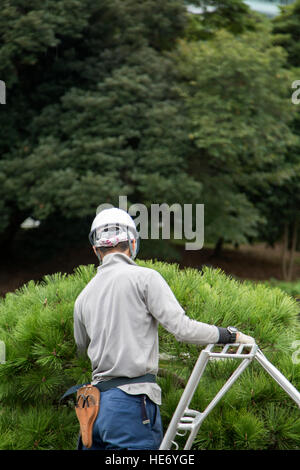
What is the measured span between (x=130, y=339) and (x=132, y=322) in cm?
7

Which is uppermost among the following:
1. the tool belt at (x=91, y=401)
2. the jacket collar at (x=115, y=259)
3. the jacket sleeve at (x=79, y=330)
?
the jacket collar at (x=115, y=259)

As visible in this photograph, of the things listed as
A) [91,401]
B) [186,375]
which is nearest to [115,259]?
[91,401]

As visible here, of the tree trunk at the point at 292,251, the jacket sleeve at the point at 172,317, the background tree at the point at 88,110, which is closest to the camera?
the jacket sleeve at the point at 172,317

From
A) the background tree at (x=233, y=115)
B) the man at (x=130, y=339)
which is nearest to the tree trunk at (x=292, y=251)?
the background tree at (x=233, y=115)

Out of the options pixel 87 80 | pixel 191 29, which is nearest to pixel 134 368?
pixel 87 80

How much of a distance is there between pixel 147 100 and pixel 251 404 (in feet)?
33.2

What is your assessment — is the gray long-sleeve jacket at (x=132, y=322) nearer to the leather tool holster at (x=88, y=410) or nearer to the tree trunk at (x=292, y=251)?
the leather tool holster at (x=88, y=410)

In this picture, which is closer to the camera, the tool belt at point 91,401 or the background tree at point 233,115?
the tool belt at point 91,401

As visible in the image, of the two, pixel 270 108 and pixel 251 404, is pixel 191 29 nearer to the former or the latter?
pixel 270 108

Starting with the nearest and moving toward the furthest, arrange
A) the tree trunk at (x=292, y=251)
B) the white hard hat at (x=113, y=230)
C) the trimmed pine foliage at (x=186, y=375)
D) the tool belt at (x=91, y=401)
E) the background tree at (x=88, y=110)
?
the tool belt at (x=91, y=401)
the white hard hat at (x=113, y=230)
the trimmed pine foliage at (x=186, y=375)
the background tree at (x=88, y=110)
the tree trunk at (x=292, y=251)

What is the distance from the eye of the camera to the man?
2234mm

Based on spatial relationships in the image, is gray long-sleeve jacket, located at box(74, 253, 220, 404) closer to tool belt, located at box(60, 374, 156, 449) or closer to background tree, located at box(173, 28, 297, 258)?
tool belt, located at box(60, 374, 156, 449)

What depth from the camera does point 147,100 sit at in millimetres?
12383

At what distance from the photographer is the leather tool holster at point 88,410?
232 centimetres
